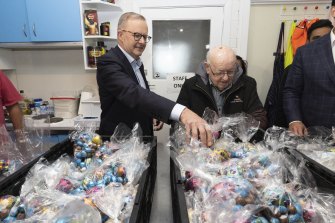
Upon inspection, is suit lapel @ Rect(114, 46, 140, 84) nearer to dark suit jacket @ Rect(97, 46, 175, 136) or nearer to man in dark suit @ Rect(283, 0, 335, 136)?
dark suit jacket @ Rect(97, 46, 175, 136)

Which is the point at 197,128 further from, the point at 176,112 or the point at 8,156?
the point at 8,156

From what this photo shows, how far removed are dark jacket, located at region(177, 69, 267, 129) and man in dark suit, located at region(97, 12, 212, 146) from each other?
339mm

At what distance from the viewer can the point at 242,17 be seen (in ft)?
8.39

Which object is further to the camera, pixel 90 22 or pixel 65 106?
pixel 65 106

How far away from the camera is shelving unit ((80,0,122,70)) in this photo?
2.38 meters

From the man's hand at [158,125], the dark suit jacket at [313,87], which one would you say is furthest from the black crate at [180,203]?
the dark suit jacket at [313,87]

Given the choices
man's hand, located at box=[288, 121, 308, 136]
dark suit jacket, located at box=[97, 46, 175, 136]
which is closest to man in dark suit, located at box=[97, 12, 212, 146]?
dark suit jacket, located at box=[97, 46, 175, 136]

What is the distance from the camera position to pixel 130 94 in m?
1.02

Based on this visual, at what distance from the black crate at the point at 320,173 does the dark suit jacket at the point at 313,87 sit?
0.70 m

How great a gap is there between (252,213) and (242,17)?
8.09ft

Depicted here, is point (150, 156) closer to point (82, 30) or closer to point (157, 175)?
point (157, 175)

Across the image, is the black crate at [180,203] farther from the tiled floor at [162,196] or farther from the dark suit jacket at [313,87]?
the dark suit jacket at [313,87]

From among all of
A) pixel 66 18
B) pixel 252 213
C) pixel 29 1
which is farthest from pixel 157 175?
pixel 29 1

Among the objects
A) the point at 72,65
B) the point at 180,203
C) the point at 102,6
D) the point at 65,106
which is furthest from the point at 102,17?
the point at 180,203
